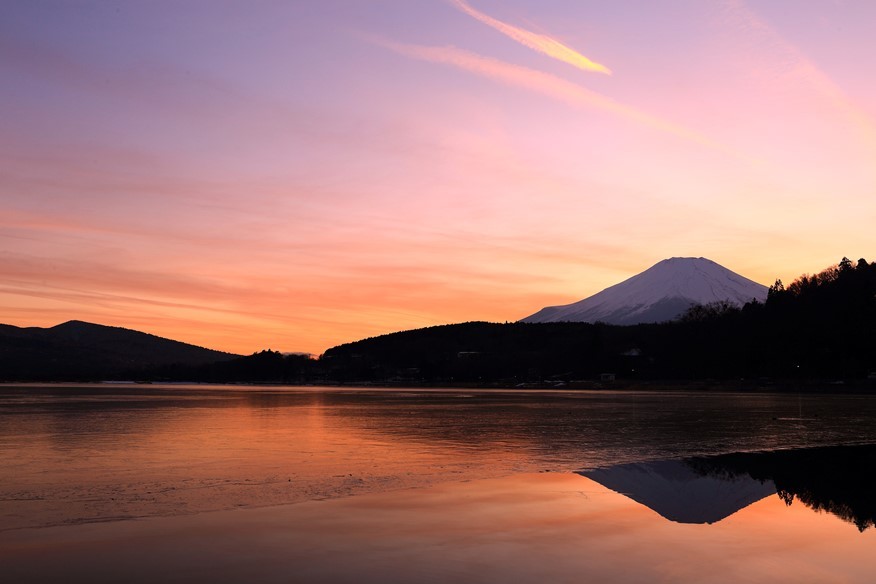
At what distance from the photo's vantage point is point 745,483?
19203mm

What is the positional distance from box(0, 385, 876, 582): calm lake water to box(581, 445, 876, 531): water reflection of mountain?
3.8 inches

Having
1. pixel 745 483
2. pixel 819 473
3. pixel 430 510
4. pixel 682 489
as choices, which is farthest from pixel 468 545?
pixel 819 473

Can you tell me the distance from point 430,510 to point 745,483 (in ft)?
30.7

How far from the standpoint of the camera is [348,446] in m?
27.7

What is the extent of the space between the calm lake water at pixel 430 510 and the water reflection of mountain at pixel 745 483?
10 cm

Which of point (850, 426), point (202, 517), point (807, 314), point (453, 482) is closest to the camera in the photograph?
point (202, 517)

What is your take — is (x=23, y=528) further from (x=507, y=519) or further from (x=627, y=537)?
(x=627, y=537)

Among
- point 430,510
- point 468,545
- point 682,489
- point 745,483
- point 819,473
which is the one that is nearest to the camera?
point 468,545

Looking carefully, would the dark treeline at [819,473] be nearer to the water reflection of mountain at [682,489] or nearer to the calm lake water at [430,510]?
the calm lake water at [430,510]

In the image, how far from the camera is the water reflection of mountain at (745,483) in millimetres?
15883

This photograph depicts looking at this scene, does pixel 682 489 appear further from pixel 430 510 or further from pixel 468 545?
pixel 468 545

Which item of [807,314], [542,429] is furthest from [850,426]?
[807,314]

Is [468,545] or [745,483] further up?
[468,545]

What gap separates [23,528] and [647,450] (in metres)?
20.3
